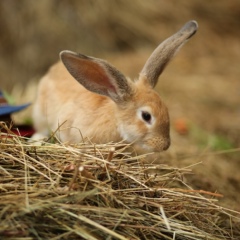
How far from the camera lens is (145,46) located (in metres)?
9.53

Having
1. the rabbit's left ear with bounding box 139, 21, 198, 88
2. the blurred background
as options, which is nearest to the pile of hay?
the rabbit's left ear with bounding box 139, 21, 198, 88

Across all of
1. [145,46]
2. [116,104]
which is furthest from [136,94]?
[145,46]

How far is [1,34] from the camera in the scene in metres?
8.69

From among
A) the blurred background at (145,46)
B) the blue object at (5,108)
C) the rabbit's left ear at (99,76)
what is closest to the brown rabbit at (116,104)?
the rabbit's left ear at (99,76)

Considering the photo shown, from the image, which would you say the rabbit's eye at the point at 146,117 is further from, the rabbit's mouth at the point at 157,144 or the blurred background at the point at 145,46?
the blurred background at the point at 145,46

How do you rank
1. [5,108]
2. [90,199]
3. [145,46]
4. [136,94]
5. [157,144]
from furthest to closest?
[145,46] → [5,108] → [136,94] → [157,144] → [90,199]

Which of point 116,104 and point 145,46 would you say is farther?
point 145,46

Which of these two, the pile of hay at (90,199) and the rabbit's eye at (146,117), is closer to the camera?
the pile of hay at (90,199)

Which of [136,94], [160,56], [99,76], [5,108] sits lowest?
[5,108]

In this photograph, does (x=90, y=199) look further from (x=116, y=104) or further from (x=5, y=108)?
(x=5, y=108)

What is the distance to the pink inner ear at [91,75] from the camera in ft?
12.7

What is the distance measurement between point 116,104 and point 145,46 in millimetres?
5524

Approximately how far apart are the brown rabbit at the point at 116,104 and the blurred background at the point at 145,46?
192cm

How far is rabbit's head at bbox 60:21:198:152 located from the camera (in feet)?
12.9
